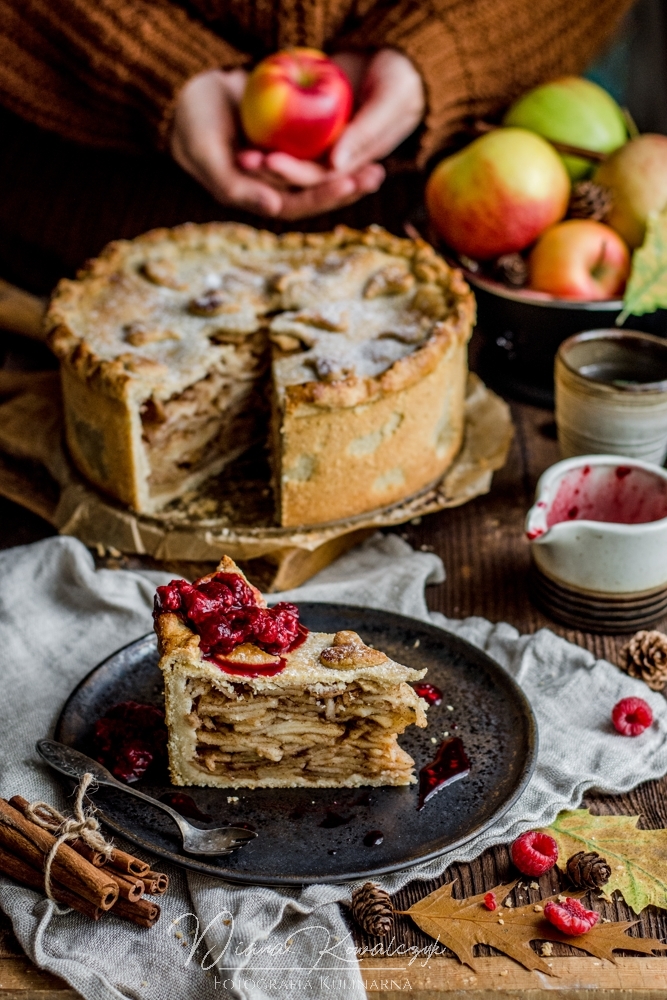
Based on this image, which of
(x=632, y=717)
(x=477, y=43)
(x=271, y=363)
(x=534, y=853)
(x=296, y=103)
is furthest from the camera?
(x=477, y=43)

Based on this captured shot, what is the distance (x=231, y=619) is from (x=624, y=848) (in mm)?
923

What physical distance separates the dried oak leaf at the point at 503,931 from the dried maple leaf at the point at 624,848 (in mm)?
84

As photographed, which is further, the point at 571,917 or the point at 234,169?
the point at 234,169

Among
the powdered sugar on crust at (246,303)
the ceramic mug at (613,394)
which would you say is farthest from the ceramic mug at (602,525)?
the powdered sugar on crust at (246,303)

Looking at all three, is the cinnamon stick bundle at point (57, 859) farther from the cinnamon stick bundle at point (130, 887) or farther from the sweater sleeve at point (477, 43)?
the sweater sleeve at point (477, 43)

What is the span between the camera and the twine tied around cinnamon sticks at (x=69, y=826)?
2096 mm

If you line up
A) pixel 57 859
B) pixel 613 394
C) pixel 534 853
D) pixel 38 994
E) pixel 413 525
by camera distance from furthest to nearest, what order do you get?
pixel 413 525
pixel 613 394
pixel 534 853
pixel 57 859
pixel 38 994

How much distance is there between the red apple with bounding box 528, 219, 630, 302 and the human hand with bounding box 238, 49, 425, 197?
734mm

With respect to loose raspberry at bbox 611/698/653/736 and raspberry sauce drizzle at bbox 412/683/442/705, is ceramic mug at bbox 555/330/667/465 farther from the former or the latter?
raspberry sauce drizzle at bbox 412/683/442/705

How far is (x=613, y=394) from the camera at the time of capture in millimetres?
3250

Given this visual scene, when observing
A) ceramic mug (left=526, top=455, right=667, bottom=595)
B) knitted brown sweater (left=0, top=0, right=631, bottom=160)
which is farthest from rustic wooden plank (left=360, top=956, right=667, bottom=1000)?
knitted brown sweater (left=0, top=0, right=631, bottom=160)

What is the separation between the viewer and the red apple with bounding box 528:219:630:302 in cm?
378

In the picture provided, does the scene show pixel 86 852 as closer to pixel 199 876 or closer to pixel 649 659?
pixel 199 876

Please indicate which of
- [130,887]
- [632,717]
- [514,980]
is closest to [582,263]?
[632,717]
